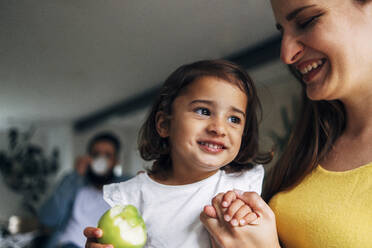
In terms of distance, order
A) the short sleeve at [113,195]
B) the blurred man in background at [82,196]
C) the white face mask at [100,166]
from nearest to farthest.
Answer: the short sleeve at [113,195]
the blurred man in background at [82,196]
the white face mask at [100,166]

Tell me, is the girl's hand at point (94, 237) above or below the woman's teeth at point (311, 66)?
below

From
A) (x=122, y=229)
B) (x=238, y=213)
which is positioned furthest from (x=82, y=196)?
(x=238, y=213)

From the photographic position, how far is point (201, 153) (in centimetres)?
53

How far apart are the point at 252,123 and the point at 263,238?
0.76 feet

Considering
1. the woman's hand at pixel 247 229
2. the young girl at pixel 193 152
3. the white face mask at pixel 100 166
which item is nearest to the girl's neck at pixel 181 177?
the young girl at pixel 193 152

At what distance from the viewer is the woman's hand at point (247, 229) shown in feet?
1.51

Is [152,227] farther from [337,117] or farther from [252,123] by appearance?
[337,117]

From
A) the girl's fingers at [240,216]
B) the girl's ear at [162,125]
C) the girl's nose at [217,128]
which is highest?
the girl's nose at [217,128]

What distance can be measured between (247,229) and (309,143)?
0.81 ft

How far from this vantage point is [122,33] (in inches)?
32.0

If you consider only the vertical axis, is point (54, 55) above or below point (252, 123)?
above

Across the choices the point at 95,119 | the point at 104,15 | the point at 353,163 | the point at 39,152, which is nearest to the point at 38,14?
the point at 104,15

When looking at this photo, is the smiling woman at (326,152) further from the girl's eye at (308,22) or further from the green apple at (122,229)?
the green apple at (122,229)

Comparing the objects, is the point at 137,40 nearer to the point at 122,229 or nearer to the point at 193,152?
the point at 193,152
